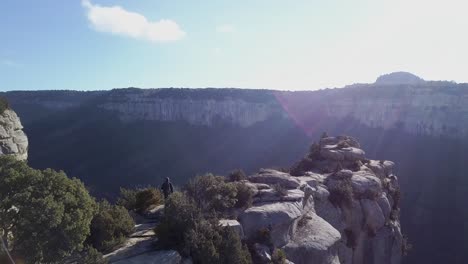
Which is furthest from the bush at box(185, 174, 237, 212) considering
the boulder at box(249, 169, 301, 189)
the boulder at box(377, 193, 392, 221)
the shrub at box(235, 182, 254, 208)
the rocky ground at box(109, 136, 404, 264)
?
the boulder at box(377, 193, 392, 221)

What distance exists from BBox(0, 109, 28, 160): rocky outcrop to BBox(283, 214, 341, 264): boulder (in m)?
12.3

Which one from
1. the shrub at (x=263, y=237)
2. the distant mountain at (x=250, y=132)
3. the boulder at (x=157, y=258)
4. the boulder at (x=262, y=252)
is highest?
the boulder at (x=157, y=258)

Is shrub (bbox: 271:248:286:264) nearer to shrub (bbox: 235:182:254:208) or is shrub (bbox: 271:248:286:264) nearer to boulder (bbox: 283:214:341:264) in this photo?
boulder (bbox: 283:214:341:264)

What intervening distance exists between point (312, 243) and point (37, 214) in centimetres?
1273

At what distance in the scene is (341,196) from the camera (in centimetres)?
2697

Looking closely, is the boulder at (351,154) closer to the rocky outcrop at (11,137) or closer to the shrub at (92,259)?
the rocky outcrop at (11,137)

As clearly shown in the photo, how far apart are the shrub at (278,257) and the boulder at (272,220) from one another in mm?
826

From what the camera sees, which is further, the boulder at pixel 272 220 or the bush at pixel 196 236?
the boulder at pixel 272 220

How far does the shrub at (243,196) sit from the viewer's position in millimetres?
19078

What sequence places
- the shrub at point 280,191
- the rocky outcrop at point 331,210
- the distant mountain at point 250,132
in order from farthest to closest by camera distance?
the distant mountain at point 250,132 → the shrub at point 280,191 → the rocky outcrop at point 331,210

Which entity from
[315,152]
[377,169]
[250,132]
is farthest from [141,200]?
[250,132]

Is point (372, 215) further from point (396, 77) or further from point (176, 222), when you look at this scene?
point (396, 77)

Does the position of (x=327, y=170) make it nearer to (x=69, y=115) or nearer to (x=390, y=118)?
(x=390, y=118)

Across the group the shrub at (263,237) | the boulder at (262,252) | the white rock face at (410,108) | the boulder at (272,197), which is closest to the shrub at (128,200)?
the boulder at (272,197)
